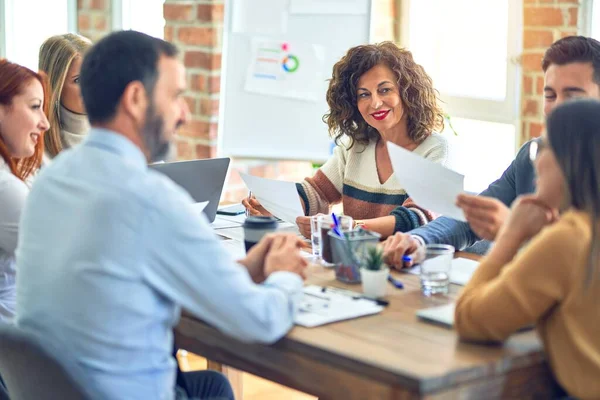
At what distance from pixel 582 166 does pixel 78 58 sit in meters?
1.98

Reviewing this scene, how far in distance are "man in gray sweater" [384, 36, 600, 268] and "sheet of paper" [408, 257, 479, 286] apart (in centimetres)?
7

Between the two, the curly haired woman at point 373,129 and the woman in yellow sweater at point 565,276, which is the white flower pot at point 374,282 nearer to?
the woman in yellow sweater at point 565,276

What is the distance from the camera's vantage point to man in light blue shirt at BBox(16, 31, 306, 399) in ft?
4.84

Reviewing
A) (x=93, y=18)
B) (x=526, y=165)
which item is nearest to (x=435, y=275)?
(x=526, y=165)

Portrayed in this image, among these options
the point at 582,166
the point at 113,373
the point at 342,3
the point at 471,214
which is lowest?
the point at 113,373

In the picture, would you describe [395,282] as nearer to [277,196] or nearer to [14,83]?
[277,196]

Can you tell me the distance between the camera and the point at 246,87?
12.3 feet

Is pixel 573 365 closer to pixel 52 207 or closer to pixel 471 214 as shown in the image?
pixel 471 214

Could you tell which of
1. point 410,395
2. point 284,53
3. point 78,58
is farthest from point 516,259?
point 284,53

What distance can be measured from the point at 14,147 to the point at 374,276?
1.13 meters

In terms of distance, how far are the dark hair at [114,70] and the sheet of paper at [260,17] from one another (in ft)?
6.80

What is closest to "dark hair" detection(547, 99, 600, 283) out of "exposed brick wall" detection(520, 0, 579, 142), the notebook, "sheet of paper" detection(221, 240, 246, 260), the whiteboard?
the notebook

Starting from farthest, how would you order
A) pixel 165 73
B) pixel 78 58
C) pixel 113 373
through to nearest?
pixel 78 58
pixel 165 73
pixel 113 373

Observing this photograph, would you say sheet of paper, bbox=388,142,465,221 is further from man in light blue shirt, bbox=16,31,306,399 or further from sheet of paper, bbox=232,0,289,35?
sheet of paper, bbox=232,0,289,35
